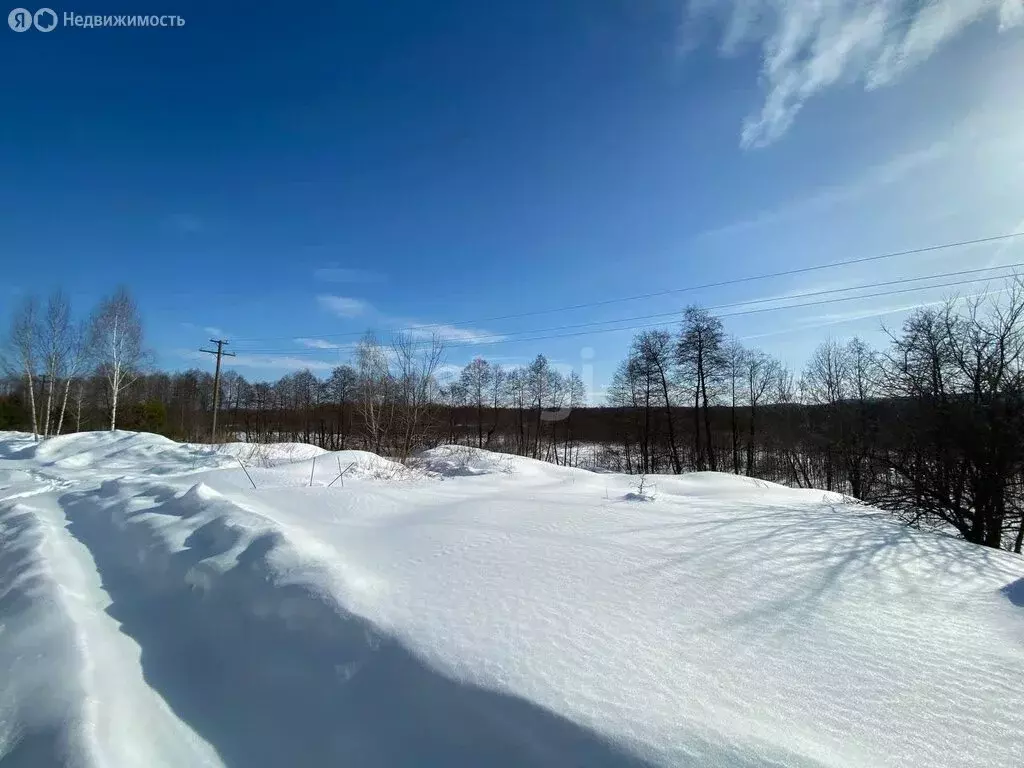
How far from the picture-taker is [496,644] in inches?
87.7

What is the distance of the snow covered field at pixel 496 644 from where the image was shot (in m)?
1.73

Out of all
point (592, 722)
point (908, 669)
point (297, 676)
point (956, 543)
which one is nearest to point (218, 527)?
point (297, 676)

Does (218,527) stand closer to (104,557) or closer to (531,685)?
(104,557)

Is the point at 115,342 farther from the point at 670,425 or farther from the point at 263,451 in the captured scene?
the point at 670,425

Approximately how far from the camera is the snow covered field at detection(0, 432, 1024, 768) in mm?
1726

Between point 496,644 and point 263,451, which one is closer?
point 496,644

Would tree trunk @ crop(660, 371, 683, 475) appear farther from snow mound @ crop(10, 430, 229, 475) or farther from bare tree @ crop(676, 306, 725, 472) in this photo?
snow mound @ crop(10, 430, 229, 475)

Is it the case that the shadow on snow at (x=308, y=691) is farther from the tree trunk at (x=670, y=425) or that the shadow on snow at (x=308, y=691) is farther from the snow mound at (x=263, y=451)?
the tree trunk at (x=670, y=425)

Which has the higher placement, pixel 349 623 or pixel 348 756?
pixel 349 623

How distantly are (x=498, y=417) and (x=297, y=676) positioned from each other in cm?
3613

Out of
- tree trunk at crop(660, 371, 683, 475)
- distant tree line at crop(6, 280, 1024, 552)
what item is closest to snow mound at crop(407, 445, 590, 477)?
distant tree line at crop(6, 280, 1024, 552)

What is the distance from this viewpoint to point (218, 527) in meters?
4.05

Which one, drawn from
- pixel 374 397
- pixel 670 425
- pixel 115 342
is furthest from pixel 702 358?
pixel 115 342

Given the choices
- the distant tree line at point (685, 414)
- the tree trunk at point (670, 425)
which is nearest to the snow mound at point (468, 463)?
the distant tree line at point (685, 414)
